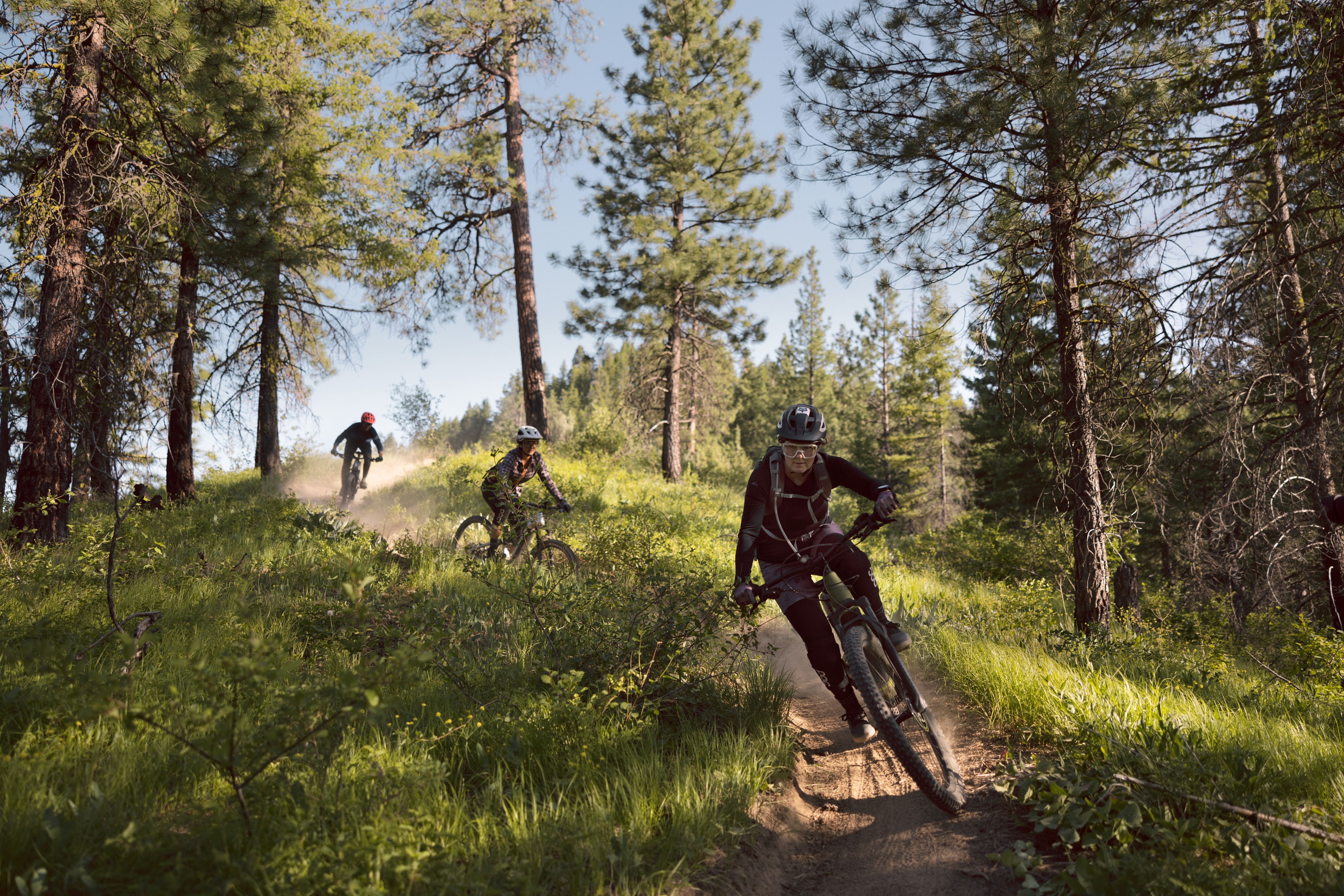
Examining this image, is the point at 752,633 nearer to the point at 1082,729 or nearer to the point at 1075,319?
the point at 1082,729

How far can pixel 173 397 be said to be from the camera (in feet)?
33.5

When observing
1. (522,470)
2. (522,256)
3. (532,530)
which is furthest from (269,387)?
(532,530)

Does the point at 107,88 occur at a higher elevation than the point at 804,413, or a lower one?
higher

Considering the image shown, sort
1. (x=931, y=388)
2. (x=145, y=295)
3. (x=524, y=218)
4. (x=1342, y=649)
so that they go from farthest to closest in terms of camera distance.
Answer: (x=931, y=388)
(x=524, y=218)
(x=145, y=295)
(x=1342, y=649)

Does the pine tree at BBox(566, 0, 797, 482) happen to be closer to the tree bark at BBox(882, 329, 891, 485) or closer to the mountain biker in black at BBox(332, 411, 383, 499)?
the mountain biker in black at BBox(332, 411, 383, 499)

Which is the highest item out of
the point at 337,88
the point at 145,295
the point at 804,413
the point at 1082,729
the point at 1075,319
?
the point at 337,88

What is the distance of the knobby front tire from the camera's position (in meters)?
3.67

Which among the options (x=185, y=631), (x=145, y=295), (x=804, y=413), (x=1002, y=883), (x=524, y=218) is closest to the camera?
(x=1002, y=883)

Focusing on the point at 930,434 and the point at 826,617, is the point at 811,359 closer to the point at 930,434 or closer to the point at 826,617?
the point at 930,434

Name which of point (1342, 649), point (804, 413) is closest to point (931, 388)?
point (1342, 649)

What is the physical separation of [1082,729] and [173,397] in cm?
1236

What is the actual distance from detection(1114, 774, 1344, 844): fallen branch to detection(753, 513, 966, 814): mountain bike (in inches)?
35.7

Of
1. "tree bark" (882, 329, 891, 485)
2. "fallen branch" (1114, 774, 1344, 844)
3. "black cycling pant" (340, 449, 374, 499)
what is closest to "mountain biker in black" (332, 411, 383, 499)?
"black cycling pant" (340, 449, 374, 499)

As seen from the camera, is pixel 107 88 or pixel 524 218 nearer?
pixel 107 88
